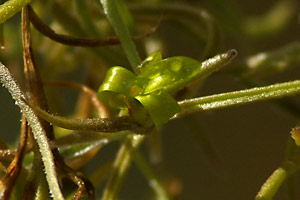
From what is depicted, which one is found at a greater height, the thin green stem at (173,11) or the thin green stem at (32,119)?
the thin green stem at (32,119)

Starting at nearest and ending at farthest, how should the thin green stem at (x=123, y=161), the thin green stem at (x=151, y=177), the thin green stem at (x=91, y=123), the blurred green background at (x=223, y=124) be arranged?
1. the thin green stem at (x=91, y=123)
2. the thin green stem at (x=123, y=161)
3. the thin green stem at (x=151, y=177)
4. the blurred green background at (x=223, y=124)

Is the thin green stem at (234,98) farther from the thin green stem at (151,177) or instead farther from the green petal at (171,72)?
the thin green stem at (151,177)

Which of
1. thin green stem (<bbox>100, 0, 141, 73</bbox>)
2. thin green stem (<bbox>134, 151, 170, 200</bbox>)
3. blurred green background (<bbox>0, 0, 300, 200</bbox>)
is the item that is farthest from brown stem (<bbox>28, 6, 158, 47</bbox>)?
blurred green background (<bbox>0, 0, 300, 200</bbox>)

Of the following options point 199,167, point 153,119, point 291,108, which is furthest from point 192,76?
point 199,167

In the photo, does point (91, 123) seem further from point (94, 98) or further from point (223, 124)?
point (223, 124)

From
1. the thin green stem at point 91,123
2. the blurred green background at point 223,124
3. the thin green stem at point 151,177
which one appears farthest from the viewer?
the blurred green background at point 223,124

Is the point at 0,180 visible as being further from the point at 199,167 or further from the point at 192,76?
the point at 199,167

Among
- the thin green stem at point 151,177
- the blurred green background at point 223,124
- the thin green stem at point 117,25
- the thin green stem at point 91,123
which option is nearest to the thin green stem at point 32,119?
the thin green stem at point 91,123
